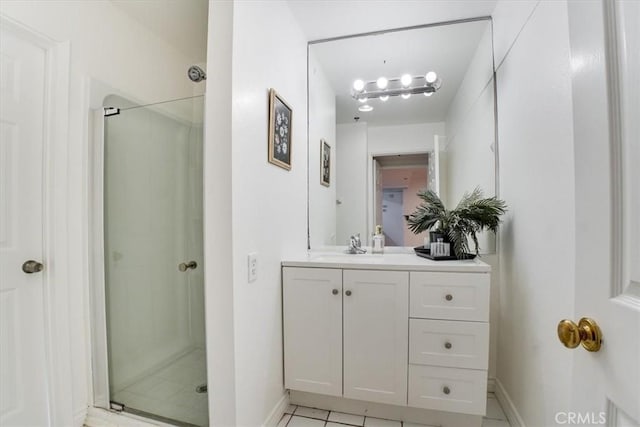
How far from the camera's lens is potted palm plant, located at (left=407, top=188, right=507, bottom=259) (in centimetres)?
159

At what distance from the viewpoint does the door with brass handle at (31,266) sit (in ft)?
4.31

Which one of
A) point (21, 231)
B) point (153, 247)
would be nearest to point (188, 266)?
point (153, 247)

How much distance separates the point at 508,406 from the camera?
1.57 meters

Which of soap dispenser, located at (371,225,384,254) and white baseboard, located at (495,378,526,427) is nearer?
white baseboard, located at (495,378,526,427)

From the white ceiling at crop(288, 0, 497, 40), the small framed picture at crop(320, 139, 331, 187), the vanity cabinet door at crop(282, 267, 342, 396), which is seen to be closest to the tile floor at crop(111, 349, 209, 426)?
the vanity cabinet door at crop(282, 267, 342, 396)

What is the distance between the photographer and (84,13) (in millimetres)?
1554

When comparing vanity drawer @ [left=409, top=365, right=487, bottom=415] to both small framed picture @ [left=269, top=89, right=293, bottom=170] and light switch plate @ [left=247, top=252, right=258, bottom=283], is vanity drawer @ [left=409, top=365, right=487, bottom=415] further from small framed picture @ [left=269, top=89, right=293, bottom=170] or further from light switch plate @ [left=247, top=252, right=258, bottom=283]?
small framed picture @ [left=269, top=89, right=293, bottom=170]

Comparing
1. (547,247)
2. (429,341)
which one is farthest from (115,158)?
(547,247)

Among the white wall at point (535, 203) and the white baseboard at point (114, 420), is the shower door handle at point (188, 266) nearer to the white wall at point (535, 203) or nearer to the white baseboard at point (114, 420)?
the white baseboard at point (114, 420)

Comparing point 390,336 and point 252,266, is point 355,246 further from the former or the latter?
point 252,266

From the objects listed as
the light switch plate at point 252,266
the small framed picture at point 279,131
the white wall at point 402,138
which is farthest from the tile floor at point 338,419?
the white wall at point 402,138

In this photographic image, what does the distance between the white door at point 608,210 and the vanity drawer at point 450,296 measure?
2.79ft

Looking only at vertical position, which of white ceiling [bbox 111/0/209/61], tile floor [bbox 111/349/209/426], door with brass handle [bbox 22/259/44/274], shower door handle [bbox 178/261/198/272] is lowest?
tile floor [bbox 111/349/209/426]

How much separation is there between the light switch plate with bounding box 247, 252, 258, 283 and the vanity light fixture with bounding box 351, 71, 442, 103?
1.50 m
